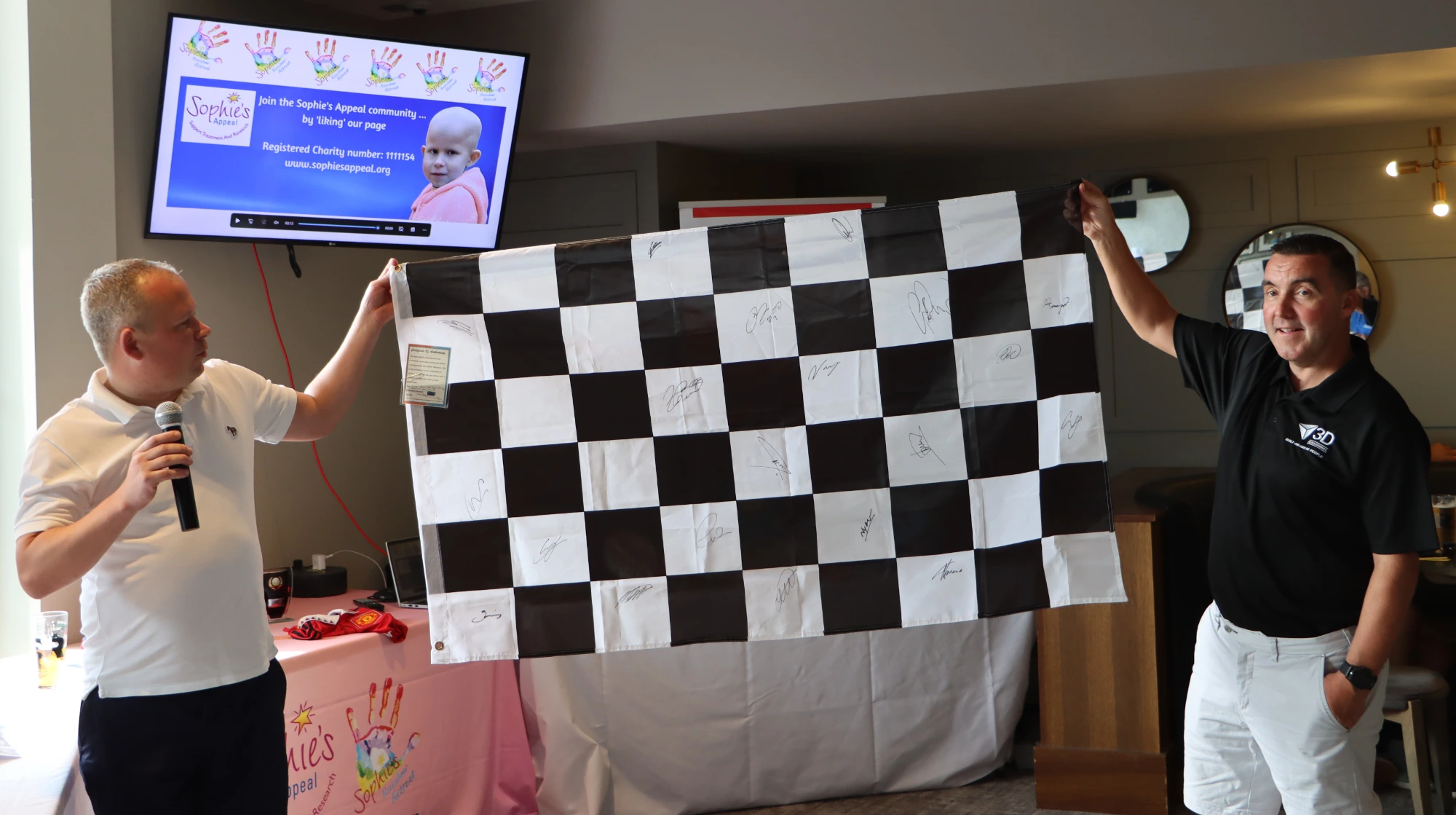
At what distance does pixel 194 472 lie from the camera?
2082mm

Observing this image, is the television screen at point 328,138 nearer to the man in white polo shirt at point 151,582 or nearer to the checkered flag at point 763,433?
the checkered flag at point 763,433

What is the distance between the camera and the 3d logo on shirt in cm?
217

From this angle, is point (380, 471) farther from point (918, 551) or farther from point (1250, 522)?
point (1250, 522)

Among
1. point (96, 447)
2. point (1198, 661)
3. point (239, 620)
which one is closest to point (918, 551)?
point (1198, 661)

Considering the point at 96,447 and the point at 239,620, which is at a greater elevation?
the point at 96,447

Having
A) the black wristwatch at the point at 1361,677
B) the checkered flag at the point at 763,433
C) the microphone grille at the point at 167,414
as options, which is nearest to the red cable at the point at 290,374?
the checkered flag at the point at 763,433

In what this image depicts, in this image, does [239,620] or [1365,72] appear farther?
[1365,72]

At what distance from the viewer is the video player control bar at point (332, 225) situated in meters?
3.47

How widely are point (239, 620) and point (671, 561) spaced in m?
0.84

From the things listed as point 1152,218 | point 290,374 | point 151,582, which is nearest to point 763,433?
point 151,582

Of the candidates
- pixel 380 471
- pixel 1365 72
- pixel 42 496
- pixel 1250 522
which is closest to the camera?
pixel 42 496

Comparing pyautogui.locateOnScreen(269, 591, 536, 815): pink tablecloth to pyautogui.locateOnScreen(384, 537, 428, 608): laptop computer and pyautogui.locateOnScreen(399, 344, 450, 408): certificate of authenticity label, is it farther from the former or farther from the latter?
pyautogui.locateOnScreen(399, 344, 450, 408): certificate of authenticity label

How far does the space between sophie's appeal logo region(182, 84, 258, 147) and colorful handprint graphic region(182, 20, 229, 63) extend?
0.09 metres

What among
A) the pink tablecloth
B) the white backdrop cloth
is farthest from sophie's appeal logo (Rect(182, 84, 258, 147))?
the white backdrop cloth
